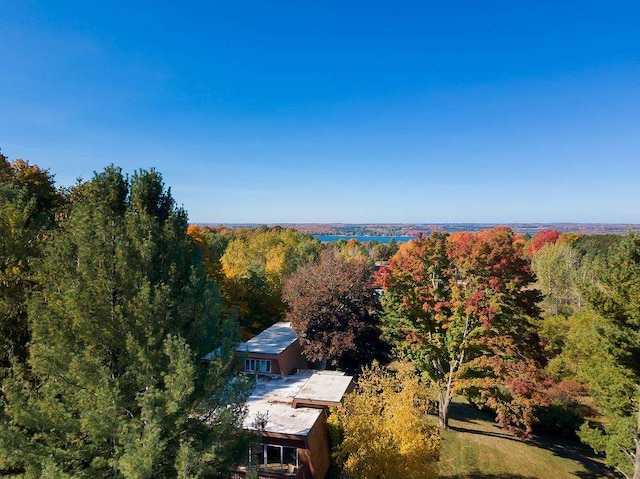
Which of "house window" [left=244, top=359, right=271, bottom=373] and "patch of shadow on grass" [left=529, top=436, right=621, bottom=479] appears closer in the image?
"patch of shadow on grass" [left=529, top=436, right=621, bottom=479]

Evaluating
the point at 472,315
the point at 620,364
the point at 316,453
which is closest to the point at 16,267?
the point at 316,453

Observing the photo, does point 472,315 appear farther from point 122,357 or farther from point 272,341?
point 122,357

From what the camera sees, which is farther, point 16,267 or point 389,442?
point 389,442

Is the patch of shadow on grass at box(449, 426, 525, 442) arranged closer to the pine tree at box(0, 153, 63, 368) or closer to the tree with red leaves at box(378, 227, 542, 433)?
the tree with red leaves at box(378, 227, 542, 433)

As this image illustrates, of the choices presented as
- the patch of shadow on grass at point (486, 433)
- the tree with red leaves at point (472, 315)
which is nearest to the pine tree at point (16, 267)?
the tree with red leaves at point (472, 315)

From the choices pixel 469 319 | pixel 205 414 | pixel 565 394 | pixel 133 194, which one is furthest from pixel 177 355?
pixel 565 394

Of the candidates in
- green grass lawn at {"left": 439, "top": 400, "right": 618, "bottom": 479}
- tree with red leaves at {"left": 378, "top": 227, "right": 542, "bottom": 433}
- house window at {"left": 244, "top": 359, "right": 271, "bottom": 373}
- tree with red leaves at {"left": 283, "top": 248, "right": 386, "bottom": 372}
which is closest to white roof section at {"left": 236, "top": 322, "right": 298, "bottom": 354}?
house window at {"left": 244, "top": 359, "right": 271, "bottom": 373}
